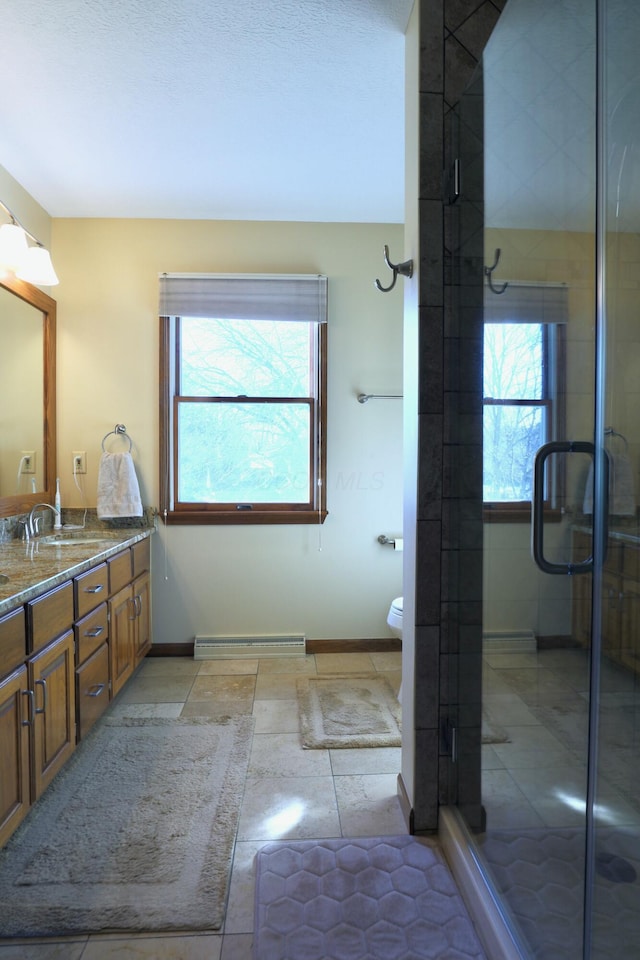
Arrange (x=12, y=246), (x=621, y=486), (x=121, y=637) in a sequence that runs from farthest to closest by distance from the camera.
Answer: (x=121, y=637) < (x=12, y=246) < (x=621, y=486)

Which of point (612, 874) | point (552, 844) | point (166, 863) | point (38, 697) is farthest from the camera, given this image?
point (38, 697)

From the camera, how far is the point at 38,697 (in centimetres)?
163

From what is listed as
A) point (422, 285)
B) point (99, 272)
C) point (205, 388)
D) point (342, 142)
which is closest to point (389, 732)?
point (422, 285)

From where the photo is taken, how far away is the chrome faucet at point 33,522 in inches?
103

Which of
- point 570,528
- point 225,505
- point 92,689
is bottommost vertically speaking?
point 92,689

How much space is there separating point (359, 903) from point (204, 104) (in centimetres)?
269

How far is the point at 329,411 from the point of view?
3.13m

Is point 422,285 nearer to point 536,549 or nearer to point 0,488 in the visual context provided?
point 536,549

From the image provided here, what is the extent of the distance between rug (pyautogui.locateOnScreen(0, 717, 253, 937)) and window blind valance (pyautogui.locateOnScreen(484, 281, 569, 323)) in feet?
5.25

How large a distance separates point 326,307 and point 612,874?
2774 mm

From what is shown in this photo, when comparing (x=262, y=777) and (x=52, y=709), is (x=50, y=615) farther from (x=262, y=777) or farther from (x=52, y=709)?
(x=262, y=777)

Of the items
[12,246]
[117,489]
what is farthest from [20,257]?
[117,489]

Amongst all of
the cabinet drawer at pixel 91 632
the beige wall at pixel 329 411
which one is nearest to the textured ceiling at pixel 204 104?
the beige wall at pixel 329 411

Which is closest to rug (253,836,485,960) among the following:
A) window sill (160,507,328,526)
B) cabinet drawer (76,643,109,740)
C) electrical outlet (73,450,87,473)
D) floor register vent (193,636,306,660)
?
cabinet drawer (76,643,109,740)
